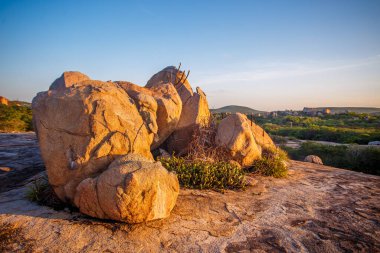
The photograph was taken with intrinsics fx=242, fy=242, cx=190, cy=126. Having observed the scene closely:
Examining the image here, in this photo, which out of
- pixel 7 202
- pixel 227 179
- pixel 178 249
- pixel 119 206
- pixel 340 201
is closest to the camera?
pixel 178 249

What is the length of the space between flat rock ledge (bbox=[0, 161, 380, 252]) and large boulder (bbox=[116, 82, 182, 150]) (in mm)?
2347

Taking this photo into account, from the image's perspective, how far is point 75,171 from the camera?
4449 mm

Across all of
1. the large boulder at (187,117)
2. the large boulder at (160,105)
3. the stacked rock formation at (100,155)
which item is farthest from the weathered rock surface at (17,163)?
the large boulder at (187,117)

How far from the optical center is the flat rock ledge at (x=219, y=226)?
3496 millimetres

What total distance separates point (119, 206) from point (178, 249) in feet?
3.67

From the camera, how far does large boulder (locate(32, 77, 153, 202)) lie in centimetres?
446

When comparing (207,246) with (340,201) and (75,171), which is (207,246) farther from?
(340,201)

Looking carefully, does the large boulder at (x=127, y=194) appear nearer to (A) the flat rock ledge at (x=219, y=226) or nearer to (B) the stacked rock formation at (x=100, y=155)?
(B) the stacked rock formation at (x=100, y=155)

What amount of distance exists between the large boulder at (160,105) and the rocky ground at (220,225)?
244 centimetres

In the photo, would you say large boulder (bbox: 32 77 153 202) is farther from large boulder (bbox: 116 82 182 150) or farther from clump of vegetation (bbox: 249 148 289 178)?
clump of vegetation (bbox: 249 148 289 178)

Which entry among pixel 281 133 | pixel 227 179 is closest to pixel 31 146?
pixel 227 179

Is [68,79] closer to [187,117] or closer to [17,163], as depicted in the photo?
[17,163]

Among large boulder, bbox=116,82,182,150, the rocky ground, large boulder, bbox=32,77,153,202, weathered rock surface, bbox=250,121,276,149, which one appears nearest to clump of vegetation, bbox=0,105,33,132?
the rocky ground

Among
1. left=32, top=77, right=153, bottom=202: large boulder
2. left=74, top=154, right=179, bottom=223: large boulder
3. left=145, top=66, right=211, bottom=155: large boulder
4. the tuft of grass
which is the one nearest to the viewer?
left=74, top=154, right=179, bottom=223: large boulder
